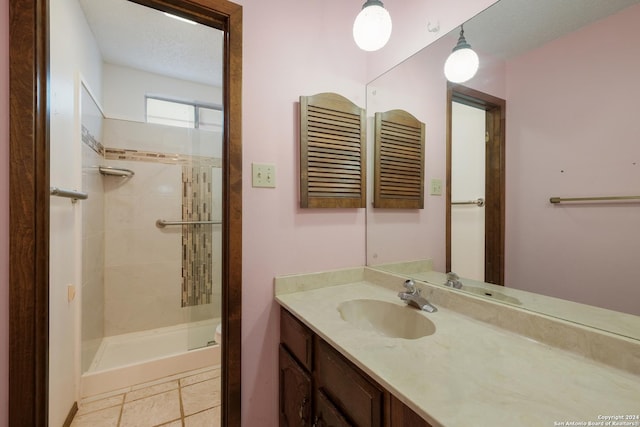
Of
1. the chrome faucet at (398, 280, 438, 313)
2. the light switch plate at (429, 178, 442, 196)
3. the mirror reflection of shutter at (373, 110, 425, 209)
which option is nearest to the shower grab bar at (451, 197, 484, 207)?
the light switch plate at (429, 178, 442, 196)

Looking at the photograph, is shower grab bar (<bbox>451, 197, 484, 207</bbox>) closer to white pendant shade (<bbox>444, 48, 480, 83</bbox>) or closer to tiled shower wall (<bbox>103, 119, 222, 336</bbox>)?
white pendant shade (<bbox>444, 48, 480, 83</bbox>)

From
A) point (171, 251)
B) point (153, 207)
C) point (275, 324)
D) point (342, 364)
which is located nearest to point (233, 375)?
point (275, 324)

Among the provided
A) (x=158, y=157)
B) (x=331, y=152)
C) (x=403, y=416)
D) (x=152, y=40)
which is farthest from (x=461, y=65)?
(x=158, y=157)

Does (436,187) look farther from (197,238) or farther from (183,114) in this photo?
(183,114)

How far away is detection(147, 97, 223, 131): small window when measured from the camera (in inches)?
94.0

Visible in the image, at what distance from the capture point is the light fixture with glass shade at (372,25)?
1027 mm

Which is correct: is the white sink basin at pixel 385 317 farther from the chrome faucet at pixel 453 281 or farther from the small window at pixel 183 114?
the small window at pixel 183 114

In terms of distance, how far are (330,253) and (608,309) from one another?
94cm

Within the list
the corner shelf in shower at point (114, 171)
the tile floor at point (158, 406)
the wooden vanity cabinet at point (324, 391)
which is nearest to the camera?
the wooden vanity cabinet at point (324, 391)

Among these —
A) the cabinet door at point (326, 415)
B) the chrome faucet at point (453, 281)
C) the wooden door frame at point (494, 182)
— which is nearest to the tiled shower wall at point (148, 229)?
the cabinet door at point (326, 415)

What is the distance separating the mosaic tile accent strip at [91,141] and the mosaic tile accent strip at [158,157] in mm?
88

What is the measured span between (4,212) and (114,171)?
148 cm

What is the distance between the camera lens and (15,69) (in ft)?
2.49

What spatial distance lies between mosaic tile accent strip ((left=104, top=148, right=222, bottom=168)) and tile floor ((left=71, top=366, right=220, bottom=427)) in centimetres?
171
